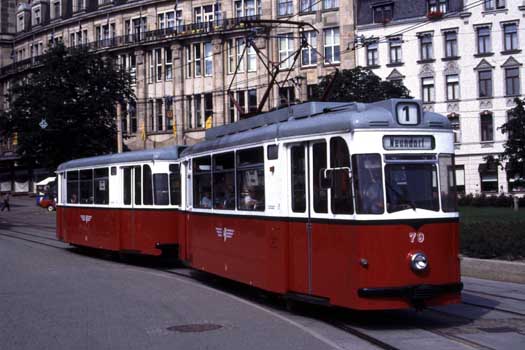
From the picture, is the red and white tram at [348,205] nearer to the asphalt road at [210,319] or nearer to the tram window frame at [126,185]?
the asphalt road at [210,319]

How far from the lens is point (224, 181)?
13164 millimetres

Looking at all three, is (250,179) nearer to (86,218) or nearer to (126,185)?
(126,185)

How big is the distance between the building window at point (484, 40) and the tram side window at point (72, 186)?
1388 inches

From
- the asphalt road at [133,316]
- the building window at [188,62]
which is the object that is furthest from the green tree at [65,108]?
the asphalt road at [133,316]

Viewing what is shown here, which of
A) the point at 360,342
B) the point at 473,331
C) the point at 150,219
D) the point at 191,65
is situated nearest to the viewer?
the point at 360,342

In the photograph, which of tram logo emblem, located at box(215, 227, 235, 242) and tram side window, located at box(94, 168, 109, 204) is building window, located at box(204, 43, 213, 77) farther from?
tram logo emblem, located at box(215, 227, 235, 242)

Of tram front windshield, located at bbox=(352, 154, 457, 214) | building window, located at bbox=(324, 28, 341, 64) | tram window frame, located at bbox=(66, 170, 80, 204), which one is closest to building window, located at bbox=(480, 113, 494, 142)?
building window, located at bbox=(324, 28, 341, 64)

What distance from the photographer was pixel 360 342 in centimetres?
899

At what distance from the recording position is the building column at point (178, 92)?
2239 inches

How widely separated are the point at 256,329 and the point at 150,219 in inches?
342

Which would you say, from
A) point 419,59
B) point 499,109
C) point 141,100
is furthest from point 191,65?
point 499,109

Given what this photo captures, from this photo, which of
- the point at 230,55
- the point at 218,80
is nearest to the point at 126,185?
the point at 218,80

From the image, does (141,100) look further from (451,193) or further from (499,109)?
(451,193)

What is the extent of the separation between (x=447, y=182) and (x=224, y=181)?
176 inches
